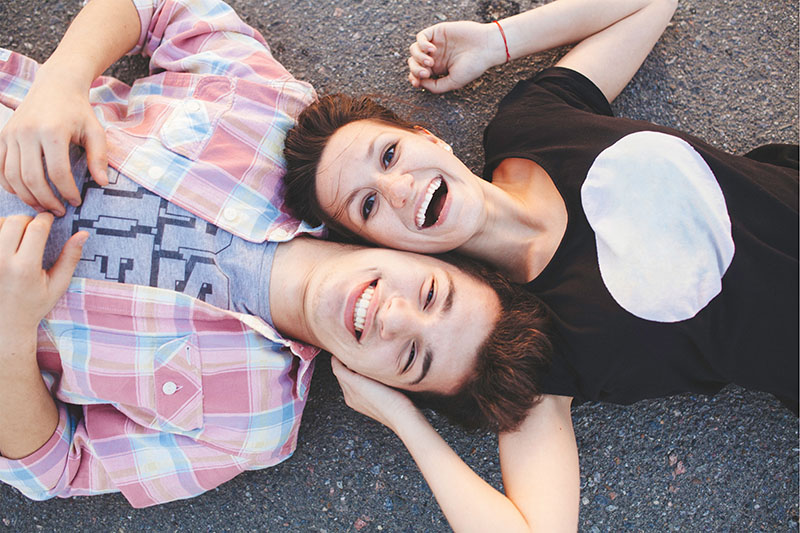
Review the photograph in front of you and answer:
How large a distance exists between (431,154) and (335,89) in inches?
25.0

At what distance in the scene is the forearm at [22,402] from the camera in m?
1.24

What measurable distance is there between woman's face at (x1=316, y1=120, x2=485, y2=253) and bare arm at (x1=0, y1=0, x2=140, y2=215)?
56cm

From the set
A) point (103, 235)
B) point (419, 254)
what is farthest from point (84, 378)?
point (419, 254)

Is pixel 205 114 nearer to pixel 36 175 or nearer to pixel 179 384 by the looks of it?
pixel 36 175

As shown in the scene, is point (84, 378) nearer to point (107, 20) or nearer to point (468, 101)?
point (107, 20)

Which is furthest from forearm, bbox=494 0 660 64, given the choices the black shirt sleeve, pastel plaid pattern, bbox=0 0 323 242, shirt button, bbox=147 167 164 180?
shirt button, bbox=147 167 164 180

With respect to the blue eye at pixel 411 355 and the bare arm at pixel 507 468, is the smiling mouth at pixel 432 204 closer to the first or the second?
the blue eye at pixel 411 355

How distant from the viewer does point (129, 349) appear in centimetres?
132

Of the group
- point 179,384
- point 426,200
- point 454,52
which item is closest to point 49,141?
point 179,384

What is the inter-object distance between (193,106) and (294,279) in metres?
0.52

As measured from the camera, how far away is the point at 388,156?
1343 millimetres

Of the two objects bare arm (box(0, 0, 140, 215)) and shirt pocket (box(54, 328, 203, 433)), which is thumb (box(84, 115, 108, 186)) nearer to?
bare arm (box(0, 0, 140, 215))

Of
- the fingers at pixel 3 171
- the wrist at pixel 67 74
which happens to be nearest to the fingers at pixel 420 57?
the wrist at pixel 67 74

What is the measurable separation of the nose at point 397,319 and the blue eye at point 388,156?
1.10ft
